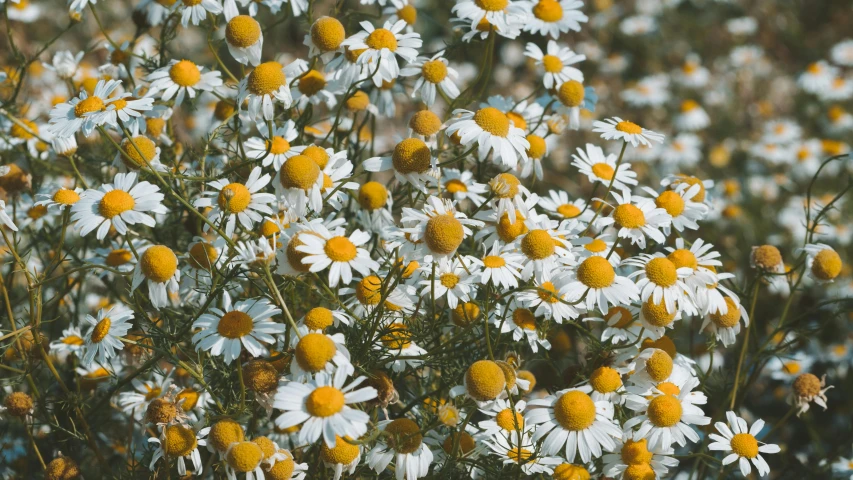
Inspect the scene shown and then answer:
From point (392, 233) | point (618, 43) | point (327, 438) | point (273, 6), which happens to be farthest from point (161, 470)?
point (618, 43)

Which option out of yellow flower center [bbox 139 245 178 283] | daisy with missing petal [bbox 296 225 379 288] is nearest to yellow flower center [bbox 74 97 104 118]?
yellow flower center [bbox 139 245 178 283]

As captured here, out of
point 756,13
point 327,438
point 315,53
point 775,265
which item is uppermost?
point 315,53

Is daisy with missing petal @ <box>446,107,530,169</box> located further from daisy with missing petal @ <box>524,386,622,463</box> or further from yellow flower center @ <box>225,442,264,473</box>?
yellow flower center @ <box>225,442,264,473</box>

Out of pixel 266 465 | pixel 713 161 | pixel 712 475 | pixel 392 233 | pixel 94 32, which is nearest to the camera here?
pixel 266 465

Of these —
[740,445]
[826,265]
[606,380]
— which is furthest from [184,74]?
[826,265]

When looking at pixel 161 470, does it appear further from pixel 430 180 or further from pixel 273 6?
pixel 273 6

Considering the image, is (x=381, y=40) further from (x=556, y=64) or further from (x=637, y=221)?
(x=637, y=221)
